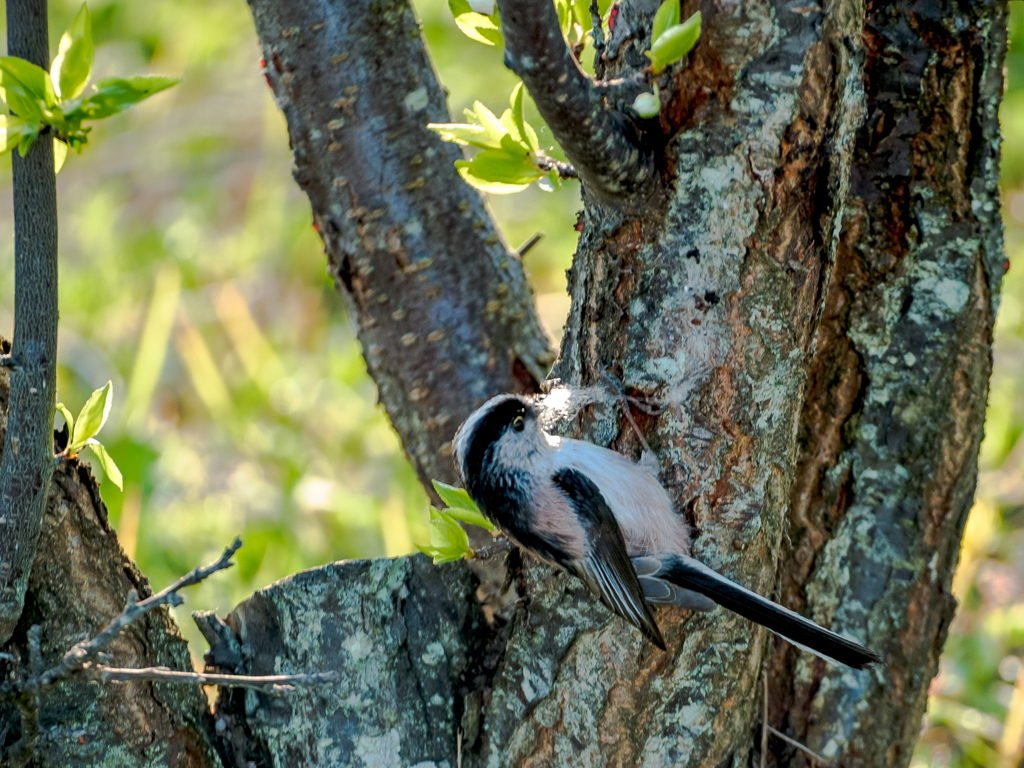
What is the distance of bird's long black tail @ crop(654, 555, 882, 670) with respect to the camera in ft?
3.86

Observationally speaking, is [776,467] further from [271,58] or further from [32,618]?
[271,58]

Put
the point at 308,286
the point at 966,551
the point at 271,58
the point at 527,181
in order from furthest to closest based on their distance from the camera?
1. the point at 308,286
2. the point at 966,551
3. the point at 271,58
4. the point at 527,181

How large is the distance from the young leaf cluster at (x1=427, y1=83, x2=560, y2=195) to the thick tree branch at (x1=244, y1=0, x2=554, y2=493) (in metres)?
0.52

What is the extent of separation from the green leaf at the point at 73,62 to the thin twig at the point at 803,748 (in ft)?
4.70

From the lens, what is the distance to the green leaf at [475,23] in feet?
3.86

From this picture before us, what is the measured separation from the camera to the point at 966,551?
270 cm

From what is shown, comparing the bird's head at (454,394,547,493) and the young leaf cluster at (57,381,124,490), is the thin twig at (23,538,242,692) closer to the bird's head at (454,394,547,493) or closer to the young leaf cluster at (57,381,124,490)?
the young leaf cluster at (57,381,124,490)

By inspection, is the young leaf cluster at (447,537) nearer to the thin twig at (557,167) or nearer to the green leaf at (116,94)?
the thin twig at (557,167)

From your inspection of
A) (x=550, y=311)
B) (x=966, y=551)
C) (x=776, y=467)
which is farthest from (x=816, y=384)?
(x=550, y=311)

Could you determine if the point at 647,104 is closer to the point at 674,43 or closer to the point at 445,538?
the point at 674,43

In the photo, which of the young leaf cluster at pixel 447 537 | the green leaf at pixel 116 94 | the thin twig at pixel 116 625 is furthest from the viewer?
the young leaf cluster at pixel 447 537

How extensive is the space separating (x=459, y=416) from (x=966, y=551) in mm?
1864

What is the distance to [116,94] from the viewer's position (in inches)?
40.6

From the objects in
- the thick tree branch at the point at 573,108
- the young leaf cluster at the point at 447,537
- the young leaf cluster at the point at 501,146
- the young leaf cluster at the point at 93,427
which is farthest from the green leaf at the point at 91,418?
the thick tree branch at the point at 573,108
